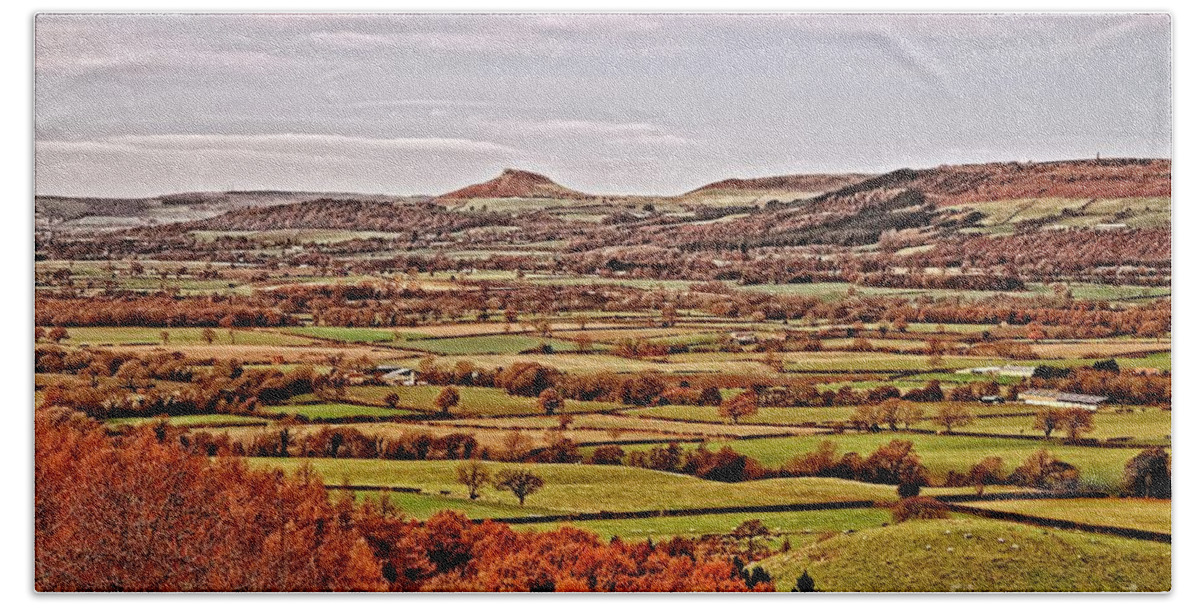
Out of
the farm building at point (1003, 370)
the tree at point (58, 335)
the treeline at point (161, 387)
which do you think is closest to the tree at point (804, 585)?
the farm building at point (1003, 370)

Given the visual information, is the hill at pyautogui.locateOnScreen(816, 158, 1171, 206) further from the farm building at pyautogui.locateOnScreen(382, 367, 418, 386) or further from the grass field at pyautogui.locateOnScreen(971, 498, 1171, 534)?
the farm building at pyautogui.locateOnScreen(382, 367, 418, 386)

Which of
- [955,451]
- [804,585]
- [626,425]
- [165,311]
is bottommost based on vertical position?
[804,585]

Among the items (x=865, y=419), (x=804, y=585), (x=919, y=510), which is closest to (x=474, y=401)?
(x=804, y=585)

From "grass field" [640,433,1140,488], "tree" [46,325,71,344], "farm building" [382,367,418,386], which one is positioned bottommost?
"grass field" [640,433,1140,488]

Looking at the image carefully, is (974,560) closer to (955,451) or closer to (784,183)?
(955,451)

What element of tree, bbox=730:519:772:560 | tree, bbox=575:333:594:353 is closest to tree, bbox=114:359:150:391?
tree, bbox=575:333:594:353

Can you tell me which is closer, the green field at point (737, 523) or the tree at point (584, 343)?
the green field at point (737, 523)

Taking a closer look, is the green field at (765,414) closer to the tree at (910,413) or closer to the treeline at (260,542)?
the tree at (910,413)
